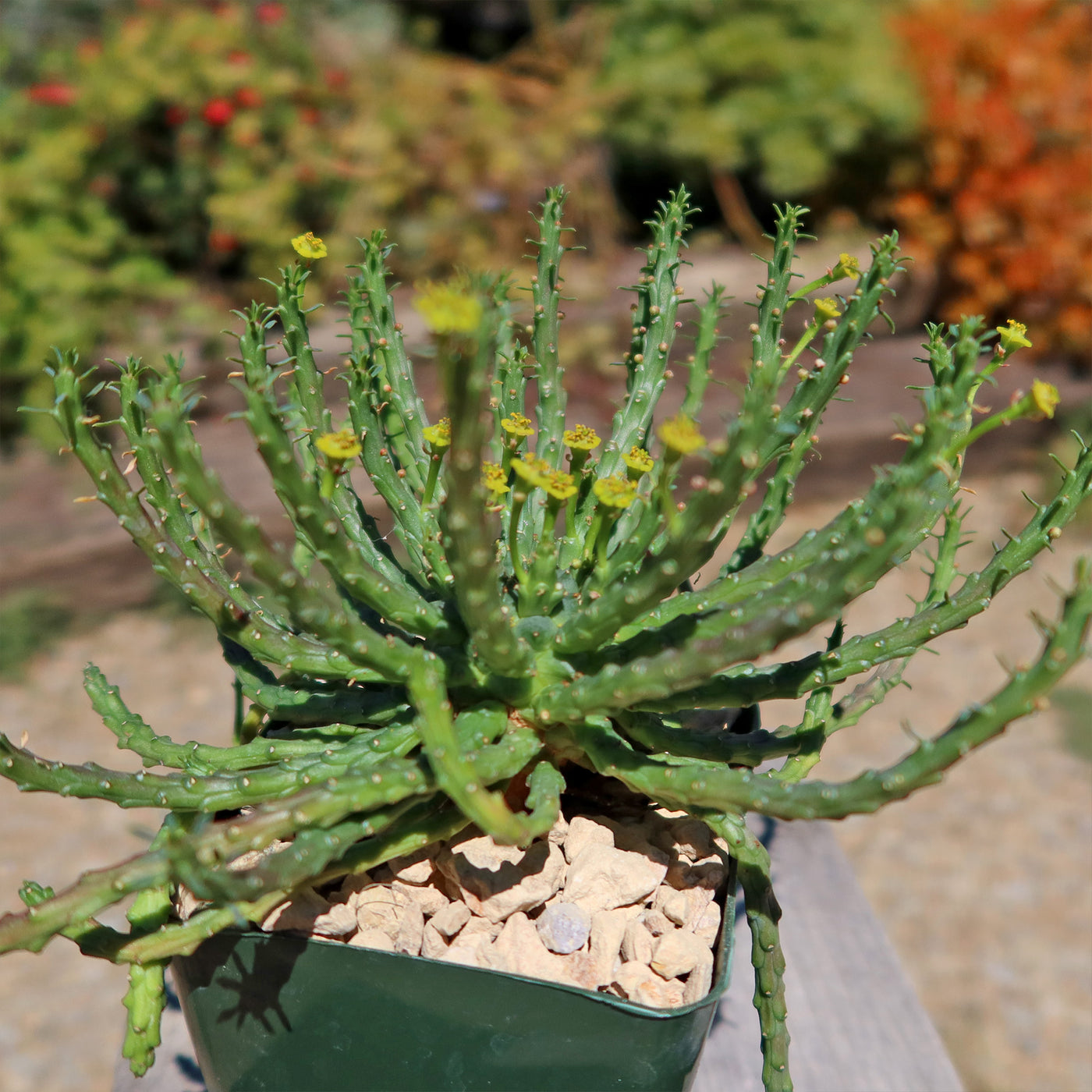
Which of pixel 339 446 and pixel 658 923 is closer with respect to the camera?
pixel 339 446

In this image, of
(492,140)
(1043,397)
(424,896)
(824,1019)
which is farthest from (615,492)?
(492,140)

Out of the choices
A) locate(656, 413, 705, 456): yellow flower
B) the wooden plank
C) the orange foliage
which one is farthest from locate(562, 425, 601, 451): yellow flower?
the orange foliage

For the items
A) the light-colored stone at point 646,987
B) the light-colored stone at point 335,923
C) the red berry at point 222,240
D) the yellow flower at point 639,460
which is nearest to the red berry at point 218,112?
the red berry at point 222,240

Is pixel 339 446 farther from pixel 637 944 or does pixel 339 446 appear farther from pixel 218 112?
pixel 218 112

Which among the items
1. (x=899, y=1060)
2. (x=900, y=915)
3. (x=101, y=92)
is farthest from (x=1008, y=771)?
(x=101, y=92)

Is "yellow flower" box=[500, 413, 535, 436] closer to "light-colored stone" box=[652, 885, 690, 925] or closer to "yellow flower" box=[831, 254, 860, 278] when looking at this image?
"yellow flower" box=[831, 254, 860, 278]

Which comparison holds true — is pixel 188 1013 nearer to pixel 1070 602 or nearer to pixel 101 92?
pixel 1070 602
